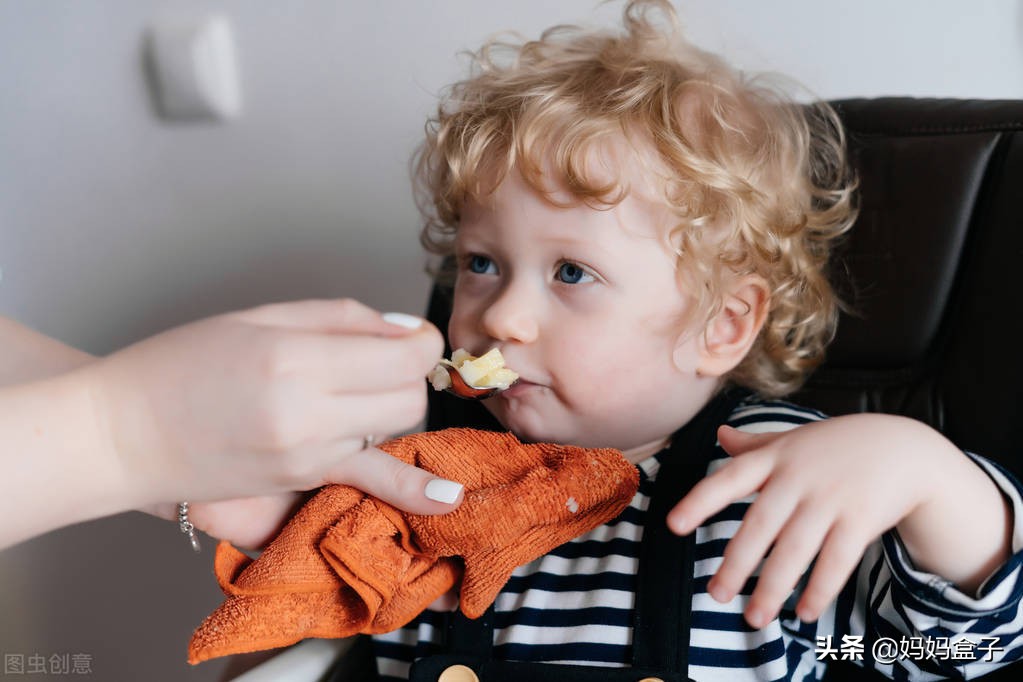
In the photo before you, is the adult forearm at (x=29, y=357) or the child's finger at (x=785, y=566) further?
the adult forearm at (x=29, y=357)

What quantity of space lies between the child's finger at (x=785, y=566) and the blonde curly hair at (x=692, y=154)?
11.9 inches

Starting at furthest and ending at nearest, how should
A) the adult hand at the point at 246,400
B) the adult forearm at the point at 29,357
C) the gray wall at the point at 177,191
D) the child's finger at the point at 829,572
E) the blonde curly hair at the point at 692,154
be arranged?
the gray wall at the point at 177,191, the blonde curly hair at the point at 692,154, the adult forearm at the point at 29,357, the child's finger at the point at 829,572, the adult hand at the point at 246,400

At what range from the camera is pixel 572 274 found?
88 centimetres

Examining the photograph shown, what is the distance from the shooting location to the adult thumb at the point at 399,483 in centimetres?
77

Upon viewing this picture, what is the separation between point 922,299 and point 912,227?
77 millimetres

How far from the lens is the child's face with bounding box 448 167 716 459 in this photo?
33.9 inches

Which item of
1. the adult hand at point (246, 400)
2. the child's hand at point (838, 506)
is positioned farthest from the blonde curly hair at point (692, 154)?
the adult hand at point (246, 400)

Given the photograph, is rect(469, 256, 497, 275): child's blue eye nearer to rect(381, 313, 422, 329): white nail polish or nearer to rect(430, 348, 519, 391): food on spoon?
rect(430, 348, 519, 391): food on spoon

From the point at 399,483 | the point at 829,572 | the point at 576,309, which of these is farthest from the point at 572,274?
the point at 829,572

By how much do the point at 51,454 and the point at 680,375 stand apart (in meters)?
0.59

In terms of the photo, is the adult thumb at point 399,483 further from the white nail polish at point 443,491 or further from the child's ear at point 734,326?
the child's ear at point 734,326

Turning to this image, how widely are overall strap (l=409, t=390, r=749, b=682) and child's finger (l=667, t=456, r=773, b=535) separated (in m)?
0.16

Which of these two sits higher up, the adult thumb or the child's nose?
the child's nose

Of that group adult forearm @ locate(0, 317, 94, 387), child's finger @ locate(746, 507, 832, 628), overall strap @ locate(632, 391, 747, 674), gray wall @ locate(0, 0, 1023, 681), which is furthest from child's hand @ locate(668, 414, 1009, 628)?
gray wall @ locate(0, 0, 1023, 681)
